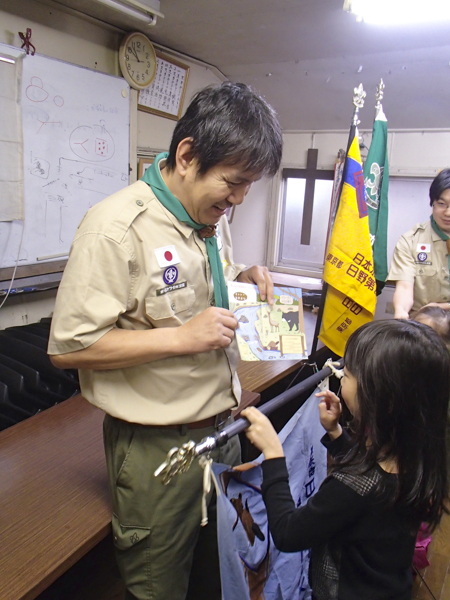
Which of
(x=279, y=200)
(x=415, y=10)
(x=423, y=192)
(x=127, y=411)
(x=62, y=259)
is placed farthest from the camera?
(x=279, y=200)

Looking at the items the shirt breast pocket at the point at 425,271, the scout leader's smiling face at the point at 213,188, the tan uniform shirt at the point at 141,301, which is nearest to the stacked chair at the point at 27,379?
the tan uniform shirt at the point at 141,301

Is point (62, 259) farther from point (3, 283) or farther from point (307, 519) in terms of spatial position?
point (307, 519)

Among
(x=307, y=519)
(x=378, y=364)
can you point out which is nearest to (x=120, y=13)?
(x=378, y=364)

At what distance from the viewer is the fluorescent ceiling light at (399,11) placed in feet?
6.28

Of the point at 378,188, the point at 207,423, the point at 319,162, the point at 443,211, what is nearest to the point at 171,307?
the point at 207,423

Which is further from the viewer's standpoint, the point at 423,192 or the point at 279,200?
the point at 279,200

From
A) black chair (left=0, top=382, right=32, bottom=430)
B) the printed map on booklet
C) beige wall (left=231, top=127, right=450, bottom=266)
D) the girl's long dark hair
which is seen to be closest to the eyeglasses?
beige wall (left=231, top=127, right=450, bottom=266)

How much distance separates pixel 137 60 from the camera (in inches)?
102

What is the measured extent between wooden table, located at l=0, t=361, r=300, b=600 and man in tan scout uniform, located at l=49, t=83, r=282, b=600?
0.40 ft

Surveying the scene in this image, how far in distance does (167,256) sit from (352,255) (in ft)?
4.99

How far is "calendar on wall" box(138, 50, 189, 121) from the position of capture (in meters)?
2.78

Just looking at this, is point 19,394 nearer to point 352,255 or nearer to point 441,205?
point 352,255

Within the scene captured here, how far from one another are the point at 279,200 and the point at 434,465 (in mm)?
3102

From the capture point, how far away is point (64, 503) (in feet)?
3.91
